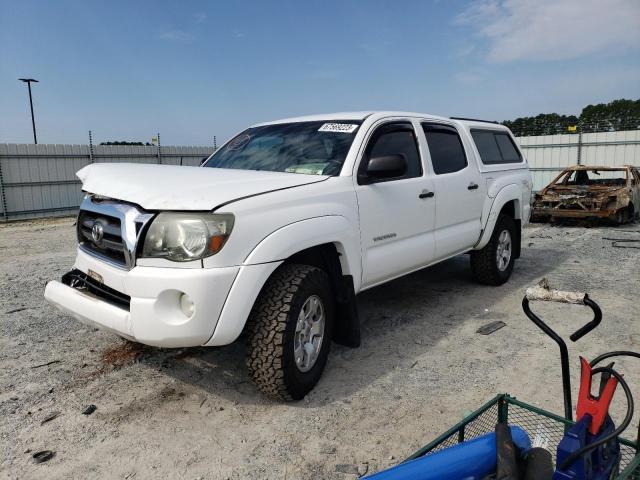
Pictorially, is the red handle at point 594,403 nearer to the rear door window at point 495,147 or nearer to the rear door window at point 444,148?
the rear door window at point 444,148

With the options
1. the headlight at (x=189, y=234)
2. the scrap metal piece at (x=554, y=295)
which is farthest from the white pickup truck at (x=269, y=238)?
the scrap metal piece at (x=554, y=295)

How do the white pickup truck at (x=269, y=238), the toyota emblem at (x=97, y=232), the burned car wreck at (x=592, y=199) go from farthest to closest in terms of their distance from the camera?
the burned car wreck at (x=592, y=199) < the toyota emblem at (x=97, y=232) < the white pickup truck at (x=269, y=238)

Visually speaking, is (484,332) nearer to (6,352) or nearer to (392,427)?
(392,427)

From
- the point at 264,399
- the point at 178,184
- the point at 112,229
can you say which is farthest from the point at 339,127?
the point at 264,399

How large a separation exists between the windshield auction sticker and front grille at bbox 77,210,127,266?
179 cm

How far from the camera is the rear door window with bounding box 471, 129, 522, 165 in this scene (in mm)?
5469

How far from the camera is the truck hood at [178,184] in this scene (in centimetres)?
260

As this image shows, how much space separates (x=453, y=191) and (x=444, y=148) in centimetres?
45

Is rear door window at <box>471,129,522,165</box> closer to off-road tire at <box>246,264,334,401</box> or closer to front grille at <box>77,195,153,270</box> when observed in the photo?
off-road tire at <box>246,264,334,401</box>

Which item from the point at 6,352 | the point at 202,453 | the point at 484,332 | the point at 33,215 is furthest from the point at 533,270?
the point at 33,215

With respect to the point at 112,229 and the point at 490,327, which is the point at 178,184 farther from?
the point at 490,327

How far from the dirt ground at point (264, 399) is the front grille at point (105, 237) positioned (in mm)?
926

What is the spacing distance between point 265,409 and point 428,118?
3.05 meters

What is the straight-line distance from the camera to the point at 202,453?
254cm
